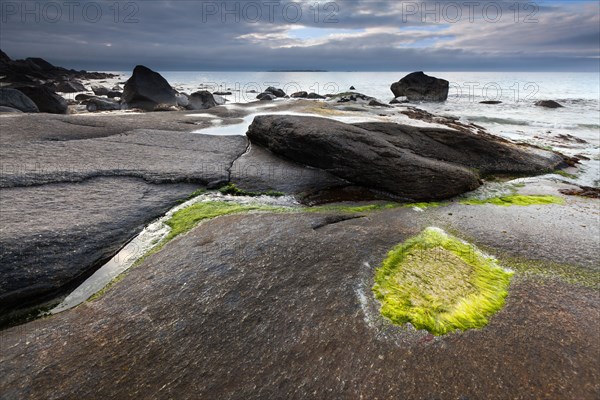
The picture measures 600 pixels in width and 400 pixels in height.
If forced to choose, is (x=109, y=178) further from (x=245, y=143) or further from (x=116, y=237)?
(x=245, y=143)

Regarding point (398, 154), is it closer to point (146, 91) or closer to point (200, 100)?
point (200, 100)

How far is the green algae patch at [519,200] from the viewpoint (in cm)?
887

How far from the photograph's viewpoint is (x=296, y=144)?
10.8 metres

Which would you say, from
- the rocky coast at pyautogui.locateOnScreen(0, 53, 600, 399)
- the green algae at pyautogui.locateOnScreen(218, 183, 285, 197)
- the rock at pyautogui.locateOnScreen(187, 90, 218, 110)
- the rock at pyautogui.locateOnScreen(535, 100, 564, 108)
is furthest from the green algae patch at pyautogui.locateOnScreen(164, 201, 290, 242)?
the rock at pyautogui.locateOnScreen(535, 100, 564, 108)

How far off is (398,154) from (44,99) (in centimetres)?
2305

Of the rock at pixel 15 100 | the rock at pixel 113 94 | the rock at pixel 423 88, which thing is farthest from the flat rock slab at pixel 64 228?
the rock at pixel 423 88

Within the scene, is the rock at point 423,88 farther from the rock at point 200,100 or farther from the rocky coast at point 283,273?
the rocky coast at point 283,273

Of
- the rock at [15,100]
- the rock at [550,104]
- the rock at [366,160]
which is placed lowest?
the rock at [366,160]

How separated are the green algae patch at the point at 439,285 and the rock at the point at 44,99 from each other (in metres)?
24.8

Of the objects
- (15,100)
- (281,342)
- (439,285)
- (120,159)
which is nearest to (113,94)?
(15,100)

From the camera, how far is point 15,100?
18.8 metres

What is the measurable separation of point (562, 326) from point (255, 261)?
416 centimetres

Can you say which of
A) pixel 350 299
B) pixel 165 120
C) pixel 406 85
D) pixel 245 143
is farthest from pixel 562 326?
pixel 406 85

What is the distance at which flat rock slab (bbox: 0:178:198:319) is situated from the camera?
500 centimetres
